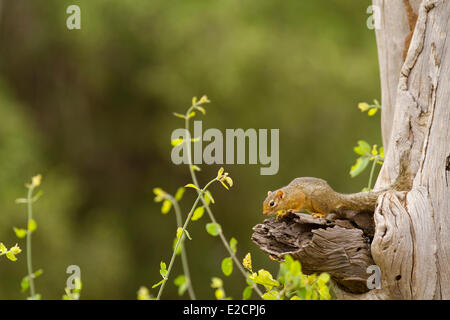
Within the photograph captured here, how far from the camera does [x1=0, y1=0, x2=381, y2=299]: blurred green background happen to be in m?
6.34

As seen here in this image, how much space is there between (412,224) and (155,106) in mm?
→ 5685

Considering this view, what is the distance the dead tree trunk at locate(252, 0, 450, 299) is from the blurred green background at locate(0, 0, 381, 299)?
14.5 ft

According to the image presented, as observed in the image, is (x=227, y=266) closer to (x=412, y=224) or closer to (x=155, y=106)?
(x=412, y=224)

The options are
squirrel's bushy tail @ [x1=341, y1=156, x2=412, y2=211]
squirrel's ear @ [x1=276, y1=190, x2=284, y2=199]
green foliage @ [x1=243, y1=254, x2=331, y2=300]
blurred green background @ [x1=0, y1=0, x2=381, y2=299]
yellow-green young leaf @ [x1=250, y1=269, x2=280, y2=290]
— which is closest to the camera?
green foliage @ [x1=243, y1=254, x2=331, y2=300]

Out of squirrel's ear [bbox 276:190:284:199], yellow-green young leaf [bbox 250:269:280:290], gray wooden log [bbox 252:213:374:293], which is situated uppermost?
squirrel's ear [bbox 276:190:284:199]

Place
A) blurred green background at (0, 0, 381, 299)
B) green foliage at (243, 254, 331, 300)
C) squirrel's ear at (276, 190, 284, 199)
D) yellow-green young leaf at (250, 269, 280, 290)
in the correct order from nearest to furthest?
green foliage at (243, 254, 331, 300), yellow-green young leaf at (250, 269, 280, 290), squirrel's ear at (276, 190, 284, 199), blurred green background at (0, 0, 381, 299)

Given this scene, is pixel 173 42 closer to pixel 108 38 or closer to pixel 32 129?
pixel 108 38

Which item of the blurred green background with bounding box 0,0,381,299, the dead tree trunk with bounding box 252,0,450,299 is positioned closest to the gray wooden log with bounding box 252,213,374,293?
the dead tree trunk with bounding box 252,0,450,299

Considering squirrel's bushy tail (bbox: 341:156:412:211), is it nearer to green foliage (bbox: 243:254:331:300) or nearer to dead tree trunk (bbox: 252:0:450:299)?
dead tree trunk (bbox: 252:0:450:299)

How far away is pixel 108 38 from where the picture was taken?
6707 mm

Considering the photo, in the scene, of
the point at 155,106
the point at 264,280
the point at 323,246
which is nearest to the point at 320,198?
the point at 323,246

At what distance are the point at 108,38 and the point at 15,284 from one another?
273 cm

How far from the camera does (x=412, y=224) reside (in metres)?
1.68
